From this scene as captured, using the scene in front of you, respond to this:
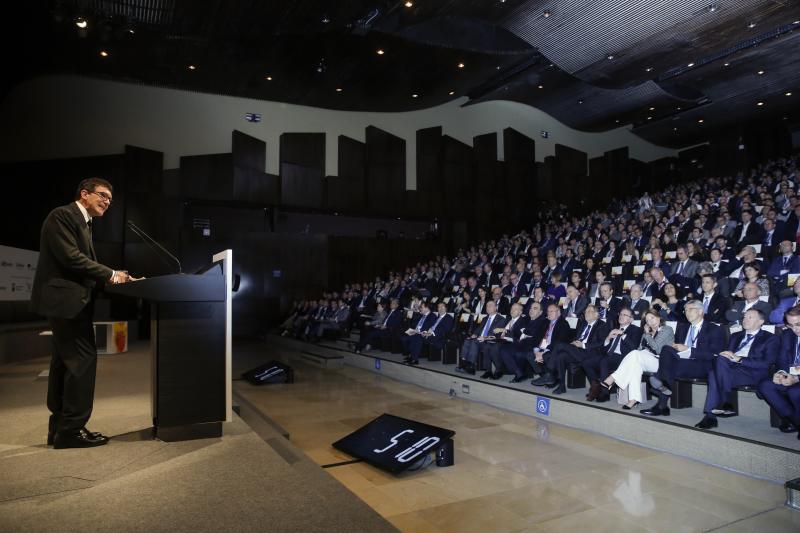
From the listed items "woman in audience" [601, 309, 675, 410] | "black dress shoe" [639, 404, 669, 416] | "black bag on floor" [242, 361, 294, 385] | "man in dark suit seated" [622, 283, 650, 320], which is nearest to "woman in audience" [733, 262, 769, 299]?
"man in dark suit seated" [622, 283, 650, 320]

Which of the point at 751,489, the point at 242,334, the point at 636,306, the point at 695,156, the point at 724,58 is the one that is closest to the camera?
the point at 751,489

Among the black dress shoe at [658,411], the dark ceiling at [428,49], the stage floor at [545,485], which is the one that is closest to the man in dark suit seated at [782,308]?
the black dress shoe at [658,411]

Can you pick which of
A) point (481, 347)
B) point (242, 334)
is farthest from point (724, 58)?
point (242, 334)

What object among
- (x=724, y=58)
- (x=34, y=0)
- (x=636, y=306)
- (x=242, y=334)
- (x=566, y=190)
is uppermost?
(x=724, y=58)

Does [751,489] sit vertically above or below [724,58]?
below

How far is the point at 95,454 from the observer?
2166 millimetres

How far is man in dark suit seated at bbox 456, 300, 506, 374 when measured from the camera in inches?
224

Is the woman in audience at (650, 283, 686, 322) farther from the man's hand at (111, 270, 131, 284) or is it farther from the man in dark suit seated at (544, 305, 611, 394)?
the man's hand at (111, 270, 131, 284)

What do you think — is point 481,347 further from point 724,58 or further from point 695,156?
point 695,156

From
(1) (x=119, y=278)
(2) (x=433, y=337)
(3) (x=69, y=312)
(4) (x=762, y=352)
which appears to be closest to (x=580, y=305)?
(2) (x=433, y=337)

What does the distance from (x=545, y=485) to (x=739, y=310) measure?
3.01 meters

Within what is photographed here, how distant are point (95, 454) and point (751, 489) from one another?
3357mm

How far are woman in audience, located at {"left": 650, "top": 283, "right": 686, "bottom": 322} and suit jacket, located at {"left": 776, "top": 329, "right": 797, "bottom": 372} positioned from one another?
1.54 m

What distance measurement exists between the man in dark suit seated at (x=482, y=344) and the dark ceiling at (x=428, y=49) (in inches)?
221
